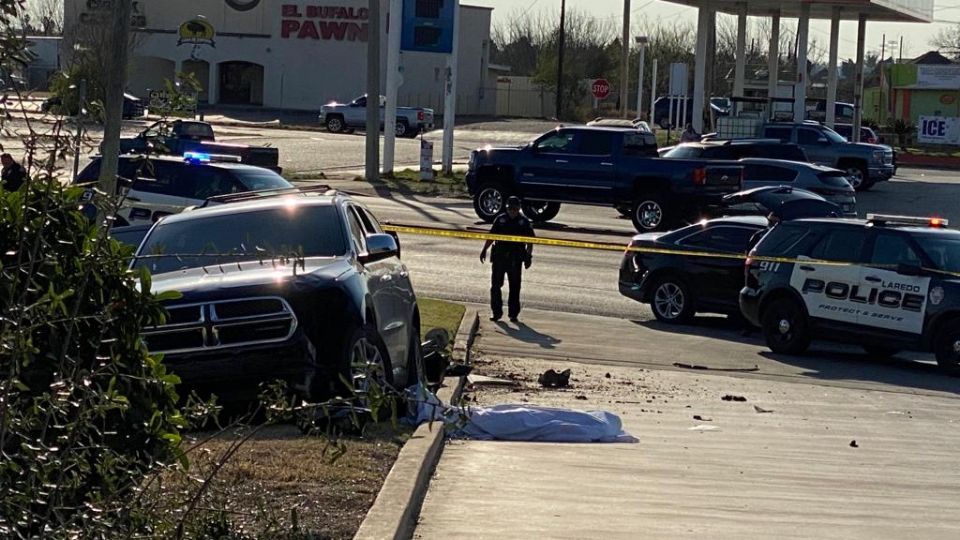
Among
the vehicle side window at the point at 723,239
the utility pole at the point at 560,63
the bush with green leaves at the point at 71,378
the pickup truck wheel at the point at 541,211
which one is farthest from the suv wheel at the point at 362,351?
the utility pole at the point at 560,63

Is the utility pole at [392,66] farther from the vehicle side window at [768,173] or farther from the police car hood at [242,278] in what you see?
the police car hood at [242,278]

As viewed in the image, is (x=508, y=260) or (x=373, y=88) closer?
(x=508, y=260)

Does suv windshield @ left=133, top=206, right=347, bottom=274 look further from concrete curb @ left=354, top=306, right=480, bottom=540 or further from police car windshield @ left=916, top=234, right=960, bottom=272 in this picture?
police car windshield @ left=916, top=234, right=960, bottom=272

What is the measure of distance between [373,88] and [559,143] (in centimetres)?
828

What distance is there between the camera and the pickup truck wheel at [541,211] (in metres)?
32.7

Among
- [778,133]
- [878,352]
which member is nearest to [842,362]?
[878,352]

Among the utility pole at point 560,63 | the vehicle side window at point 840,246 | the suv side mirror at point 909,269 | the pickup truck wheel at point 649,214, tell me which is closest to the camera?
the suv side mirror at point 909,269

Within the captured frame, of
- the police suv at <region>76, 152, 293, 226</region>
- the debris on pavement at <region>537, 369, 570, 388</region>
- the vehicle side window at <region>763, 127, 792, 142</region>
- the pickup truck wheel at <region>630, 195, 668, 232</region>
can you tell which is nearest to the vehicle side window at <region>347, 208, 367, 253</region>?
the debris on pavement at <region>537, 369, 570, 388</region>

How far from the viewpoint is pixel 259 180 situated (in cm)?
2170

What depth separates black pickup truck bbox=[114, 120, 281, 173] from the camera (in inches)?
220

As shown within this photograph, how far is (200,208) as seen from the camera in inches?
464

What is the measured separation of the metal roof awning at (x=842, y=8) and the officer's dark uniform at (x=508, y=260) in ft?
109

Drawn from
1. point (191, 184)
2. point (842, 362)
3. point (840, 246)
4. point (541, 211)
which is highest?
point (191, 184)

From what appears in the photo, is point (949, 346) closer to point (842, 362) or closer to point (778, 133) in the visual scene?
point (842, 362)
